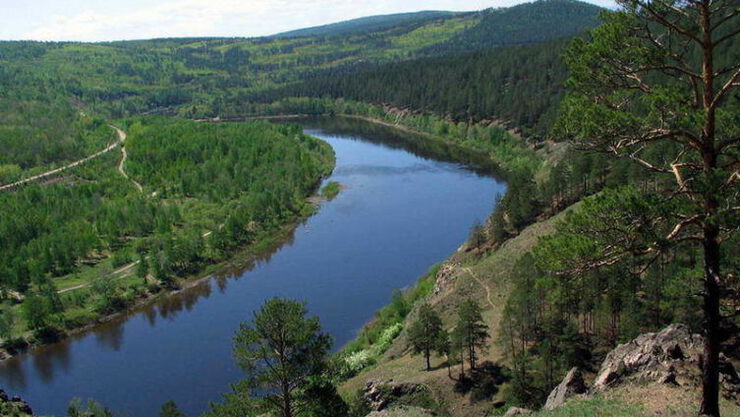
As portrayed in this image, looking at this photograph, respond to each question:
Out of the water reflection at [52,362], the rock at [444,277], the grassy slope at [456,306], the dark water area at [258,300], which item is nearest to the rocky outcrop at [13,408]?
the dark water area at [258,300]

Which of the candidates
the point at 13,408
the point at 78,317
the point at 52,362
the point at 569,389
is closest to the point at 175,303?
the point at 78,317

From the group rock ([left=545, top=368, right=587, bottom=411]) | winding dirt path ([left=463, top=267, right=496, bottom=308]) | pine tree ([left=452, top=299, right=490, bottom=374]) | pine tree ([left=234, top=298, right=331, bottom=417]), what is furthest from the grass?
pine tree ([left=234, top=298, right=331, bottom=417])

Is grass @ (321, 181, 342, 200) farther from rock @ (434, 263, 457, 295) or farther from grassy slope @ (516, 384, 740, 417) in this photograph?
grassy slope @ (516, 384, 740, 417)

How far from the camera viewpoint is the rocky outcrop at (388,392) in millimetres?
35906

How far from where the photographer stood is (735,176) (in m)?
13.8

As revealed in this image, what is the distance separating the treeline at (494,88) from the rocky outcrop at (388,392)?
88606mm

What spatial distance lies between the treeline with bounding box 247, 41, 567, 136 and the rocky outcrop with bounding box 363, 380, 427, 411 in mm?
88606

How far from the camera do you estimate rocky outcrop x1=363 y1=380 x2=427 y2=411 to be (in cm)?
3591

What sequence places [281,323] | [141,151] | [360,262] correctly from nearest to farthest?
[281,323] → [360,262] → [141,151]

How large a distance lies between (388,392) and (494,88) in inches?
5250

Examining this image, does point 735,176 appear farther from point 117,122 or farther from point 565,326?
point 117,122

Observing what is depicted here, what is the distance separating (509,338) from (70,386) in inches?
1484

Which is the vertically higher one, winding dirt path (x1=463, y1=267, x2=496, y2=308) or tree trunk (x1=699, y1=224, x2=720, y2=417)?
tree trunk (x1=699, y1=224, x2=720, y2=417)

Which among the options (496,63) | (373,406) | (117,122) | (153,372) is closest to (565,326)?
(373,406)
